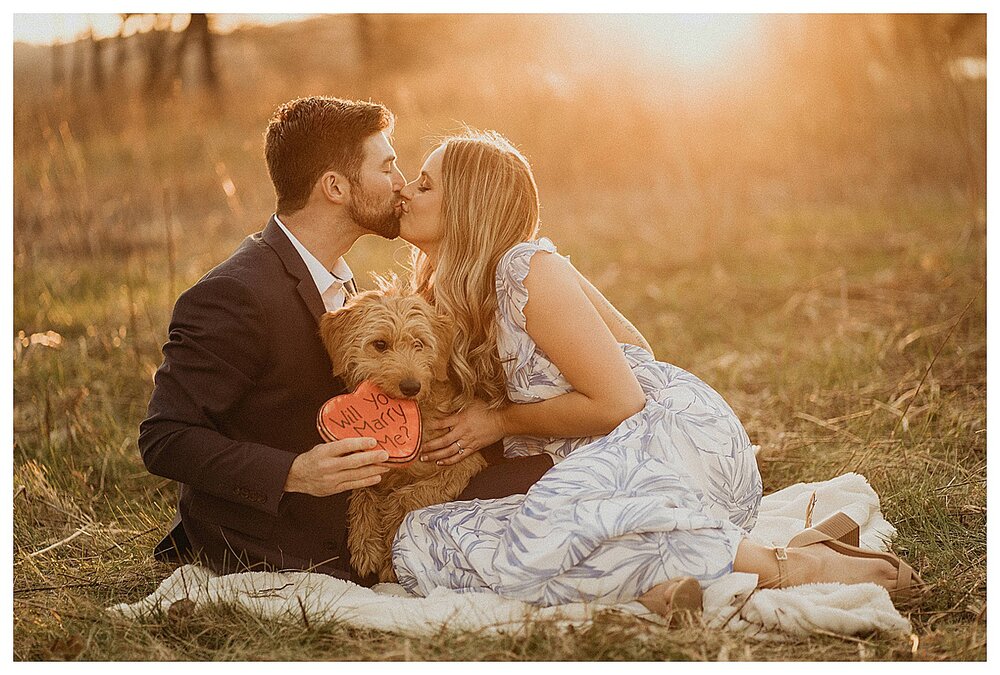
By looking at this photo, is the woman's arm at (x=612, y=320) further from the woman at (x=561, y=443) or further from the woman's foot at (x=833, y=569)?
the woman's foot at (x=833, y=569)

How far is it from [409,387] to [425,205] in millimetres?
856

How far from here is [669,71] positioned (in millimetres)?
10914

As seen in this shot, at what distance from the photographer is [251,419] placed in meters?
3.48

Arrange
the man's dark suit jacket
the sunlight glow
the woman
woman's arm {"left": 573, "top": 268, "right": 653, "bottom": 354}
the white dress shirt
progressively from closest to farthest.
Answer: the woman
the man's dark suit jacket
the white dress shirt
woman's arm {"left": 573, "top": 268, "right": 653, "bottom": 354}
the sunlight glow

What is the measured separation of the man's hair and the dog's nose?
102 cm

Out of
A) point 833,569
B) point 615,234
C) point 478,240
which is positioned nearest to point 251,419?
point 478,240

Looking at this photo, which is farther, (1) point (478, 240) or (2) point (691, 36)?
(2) point (691, 36)

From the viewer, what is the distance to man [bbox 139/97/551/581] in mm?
3264

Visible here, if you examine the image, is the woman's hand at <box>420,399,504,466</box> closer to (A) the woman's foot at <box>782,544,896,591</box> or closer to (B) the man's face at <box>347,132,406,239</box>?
(B) the man's face at <box>347,132,406,239</box>

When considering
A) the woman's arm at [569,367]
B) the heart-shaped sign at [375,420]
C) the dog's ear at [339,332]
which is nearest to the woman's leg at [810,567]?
the woman's arm at [569,367]

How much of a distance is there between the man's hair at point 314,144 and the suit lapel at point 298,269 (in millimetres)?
273

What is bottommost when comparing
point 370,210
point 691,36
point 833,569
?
point 833,569

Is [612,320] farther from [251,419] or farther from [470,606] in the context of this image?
[251,419]

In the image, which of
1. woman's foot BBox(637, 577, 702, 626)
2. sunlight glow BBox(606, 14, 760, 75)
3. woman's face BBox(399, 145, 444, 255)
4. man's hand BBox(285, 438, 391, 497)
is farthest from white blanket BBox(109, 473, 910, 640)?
sunlight glow BBox(606, 14, 760, 75)
